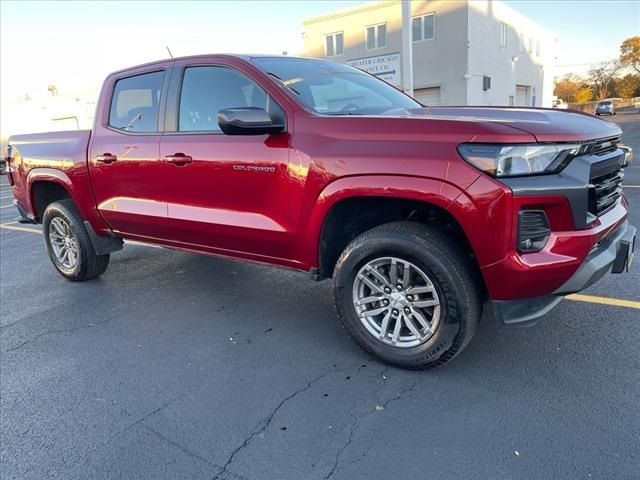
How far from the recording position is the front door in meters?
3.37

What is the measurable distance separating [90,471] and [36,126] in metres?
40.5

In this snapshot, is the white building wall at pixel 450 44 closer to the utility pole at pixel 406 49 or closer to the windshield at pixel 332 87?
the utility pole at pixel 406 49

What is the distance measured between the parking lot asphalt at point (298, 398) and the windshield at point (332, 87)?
1.64m

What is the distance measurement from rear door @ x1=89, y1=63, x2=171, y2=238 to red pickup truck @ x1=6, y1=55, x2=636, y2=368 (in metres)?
0.02

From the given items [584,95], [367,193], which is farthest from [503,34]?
[584,95]

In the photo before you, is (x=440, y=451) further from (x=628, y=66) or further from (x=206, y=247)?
(x=628, y=66)

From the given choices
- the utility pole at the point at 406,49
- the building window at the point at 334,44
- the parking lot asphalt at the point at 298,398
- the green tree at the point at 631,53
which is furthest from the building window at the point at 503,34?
the green tree at the point at 631,53

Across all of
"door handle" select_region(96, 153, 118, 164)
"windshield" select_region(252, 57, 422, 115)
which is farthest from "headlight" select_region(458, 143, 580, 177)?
"door handle" select_region(96, 153, 118, 164)

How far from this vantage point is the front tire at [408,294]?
9.33ft

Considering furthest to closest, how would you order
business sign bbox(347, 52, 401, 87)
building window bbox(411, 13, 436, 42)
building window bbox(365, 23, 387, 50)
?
building window bbox(365, 23, 387, 50) < building window bbox(411, 13, 436, 42) < business sign bbox(347, 52, 401, 87)

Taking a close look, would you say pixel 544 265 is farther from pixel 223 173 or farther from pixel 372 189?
pixel 223 173

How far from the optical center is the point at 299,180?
321cm

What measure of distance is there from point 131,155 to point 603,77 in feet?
298

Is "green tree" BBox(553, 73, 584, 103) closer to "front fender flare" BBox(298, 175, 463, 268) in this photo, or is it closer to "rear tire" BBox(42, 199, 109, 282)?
"rear tire" BBox(42, 199, 109, 282)
